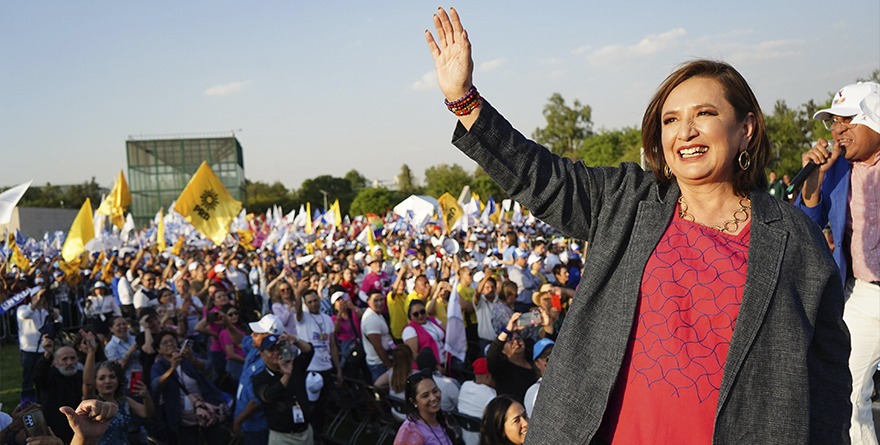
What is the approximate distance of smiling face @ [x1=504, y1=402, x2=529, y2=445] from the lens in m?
5.01

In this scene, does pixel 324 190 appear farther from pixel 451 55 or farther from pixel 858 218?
pixel 451 55

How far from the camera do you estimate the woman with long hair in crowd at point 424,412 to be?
5.42 meters

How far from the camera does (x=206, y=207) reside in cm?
1572

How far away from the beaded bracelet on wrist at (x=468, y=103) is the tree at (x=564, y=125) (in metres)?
79.9

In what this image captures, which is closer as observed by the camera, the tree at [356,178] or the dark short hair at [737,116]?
the dark short hair at [737,116]

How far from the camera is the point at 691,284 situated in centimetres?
175

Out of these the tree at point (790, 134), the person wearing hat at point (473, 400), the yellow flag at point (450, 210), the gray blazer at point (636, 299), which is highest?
the tree at point (790, 134)

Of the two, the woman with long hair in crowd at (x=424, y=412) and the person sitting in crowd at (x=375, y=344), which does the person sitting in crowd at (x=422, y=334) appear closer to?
the person sitting in crowd at (x=375, y=344)

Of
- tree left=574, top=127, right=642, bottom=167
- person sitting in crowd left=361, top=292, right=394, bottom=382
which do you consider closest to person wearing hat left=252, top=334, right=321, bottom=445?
person sitting in crowd left=361, top=292, right=394, bottom=382

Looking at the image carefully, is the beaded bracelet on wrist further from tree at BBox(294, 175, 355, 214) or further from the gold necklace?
tree at BBox(294, 175, 355, 214)

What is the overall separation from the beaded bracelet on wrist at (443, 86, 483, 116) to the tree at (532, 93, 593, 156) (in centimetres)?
7991

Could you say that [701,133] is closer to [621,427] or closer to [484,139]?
[484,139]

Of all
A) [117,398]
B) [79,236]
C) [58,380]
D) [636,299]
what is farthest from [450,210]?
[636,299]

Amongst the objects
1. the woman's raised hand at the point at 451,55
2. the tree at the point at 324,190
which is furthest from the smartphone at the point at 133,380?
the tree at the point at 324,190
